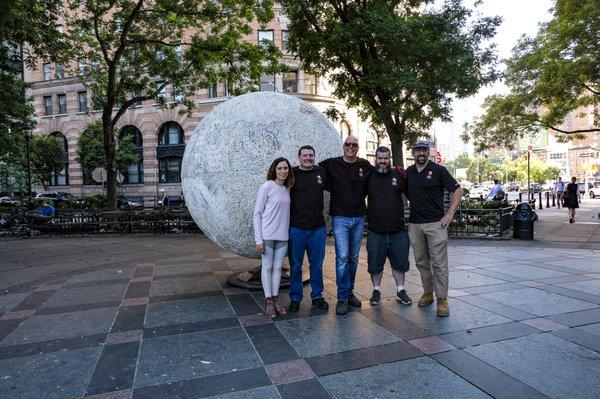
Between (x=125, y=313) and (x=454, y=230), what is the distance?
9.79m

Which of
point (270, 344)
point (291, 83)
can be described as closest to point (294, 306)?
point (270, 344)

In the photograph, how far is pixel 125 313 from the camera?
5051mm

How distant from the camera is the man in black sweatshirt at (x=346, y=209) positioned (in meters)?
4.96

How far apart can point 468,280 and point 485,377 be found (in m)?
3.46

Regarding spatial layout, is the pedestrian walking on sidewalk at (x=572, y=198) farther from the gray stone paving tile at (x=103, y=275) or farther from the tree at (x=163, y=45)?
the gray stone paving tile at (x=103, y=275)

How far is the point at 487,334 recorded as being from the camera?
4.14 metres

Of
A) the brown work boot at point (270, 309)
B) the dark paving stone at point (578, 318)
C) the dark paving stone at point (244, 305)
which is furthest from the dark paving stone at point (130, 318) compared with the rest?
the dark paving stone at point (578, 318)

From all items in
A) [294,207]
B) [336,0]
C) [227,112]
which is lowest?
[294,207]

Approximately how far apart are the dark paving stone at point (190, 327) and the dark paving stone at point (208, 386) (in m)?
1.15

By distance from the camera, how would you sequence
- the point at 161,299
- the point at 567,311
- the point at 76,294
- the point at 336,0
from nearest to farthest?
the point at 567,311 < the point at 161,299 < the point at 76,294 < the point at 336,0

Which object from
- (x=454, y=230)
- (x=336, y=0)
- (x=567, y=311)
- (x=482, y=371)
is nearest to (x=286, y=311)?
(x=482, y=371)

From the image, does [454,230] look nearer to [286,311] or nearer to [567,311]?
[567,311]

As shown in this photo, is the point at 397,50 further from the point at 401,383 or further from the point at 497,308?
the point at 401,383

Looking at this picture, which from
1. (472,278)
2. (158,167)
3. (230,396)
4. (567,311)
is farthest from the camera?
(158,167)
